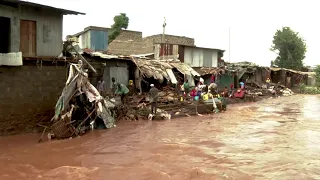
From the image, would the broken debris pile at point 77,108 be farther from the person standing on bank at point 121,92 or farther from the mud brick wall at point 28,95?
the person standing on bank at point 121,92

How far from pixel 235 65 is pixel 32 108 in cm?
2380

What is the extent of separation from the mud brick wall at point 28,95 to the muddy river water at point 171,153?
2.28 feet

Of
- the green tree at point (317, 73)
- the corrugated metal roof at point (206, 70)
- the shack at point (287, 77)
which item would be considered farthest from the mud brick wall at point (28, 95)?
the green tree at point (317, 73)

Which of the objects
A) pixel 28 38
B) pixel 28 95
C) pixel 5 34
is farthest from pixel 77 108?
pixel 5 34

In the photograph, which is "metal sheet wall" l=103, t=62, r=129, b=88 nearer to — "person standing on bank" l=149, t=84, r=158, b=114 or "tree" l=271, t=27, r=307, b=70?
"person standing on bank" l=149, t=84, r=158, b=114

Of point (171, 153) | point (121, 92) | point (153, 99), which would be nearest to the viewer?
point (171, 153)

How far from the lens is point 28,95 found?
1262cm

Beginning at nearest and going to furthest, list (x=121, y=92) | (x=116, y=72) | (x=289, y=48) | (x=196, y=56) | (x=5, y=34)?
(x=5, y=34), (x=121, y=92), (x=116, y=72), (x=196, y=56), (x=289, y=48)

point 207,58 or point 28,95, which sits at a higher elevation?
point 207,58

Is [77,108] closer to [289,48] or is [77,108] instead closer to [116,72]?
[116,72]

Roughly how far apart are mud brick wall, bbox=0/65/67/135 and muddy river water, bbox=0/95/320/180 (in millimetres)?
694

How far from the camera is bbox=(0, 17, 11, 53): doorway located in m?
12.5

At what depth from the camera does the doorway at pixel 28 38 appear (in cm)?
1291

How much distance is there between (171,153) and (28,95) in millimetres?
6044
